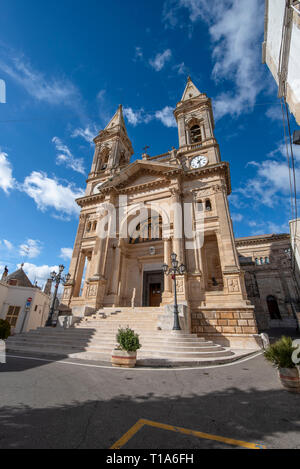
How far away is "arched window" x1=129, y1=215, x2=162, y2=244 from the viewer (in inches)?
814

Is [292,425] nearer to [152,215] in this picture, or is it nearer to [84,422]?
[84,422]

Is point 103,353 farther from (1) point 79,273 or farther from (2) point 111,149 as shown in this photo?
(2) point 111,149

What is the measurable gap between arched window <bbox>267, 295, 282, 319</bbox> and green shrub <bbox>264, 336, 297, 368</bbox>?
105 feet

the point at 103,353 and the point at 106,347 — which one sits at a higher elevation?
the point at 106,347

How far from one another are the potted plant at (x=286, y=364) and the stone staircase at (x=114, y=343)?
11.2 feet

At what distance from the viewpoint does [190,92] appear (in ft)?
86.6

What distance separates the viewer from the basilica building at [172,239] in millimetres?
13828

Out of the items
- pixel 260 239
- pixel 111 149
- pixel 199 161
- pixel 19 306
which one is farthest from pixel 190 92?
pixel 19 306

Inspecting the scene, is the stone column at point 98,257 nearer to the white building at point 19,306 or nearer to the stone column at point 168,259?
the stone column at point 168,259

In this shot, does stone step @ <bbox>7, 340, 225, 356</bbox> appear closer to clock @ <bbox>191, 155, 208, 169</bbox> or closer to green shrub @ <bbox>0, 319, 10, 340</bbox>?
green shrub @ <bbox>0, 319, 10, 340</bbox>

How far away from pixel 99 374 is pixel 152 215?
16.6m

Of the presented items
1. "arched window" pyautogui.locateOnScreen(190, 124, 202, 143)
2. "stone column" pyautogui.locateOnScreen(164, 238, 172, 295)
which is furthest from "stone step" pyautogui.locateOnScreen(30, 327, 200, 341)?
→ "arched window" pyautogui.locateOnScreen(190, 124, 202, 143)

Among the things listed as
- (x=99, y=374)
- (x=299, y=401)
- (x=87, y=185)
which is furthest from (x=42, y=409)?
(x=87, y=185)

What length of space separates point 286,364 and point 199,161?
18765 mm
